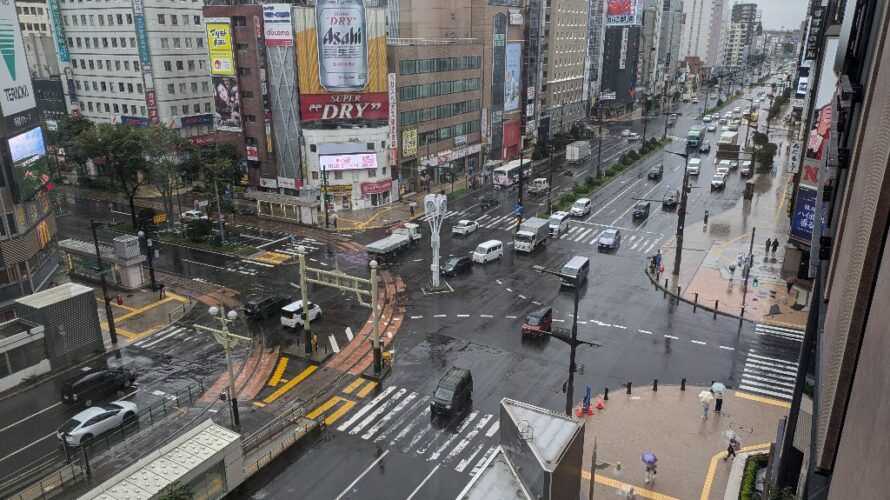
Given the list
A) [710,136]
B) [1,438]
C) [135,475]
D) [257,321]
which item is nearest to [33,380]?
[1,438]

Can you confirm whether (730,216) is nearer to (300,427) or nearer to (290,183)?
(290,183)

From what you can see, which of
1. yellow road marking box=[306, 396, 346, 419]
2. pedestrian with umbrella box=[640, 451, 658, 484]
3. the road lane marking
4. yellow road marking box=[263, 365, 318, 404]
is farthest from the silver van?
the road lane marking

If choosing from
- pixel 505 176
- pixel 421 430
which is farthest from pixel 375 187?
pixel 421 430

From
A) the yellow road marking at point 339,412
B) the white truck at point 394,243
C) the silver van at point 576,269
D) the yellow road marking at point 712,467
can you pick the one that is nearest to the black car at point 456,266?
the white truck at point 394,243

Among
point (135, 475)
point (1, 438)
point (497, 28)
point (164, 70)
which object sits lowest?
point (1, 438)

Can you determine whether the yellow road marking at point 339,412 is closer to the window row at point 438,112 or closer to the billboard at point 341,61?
the billboard at point 341,61

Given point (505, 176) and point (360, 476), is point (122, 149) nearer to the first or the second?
point (505, 176)
